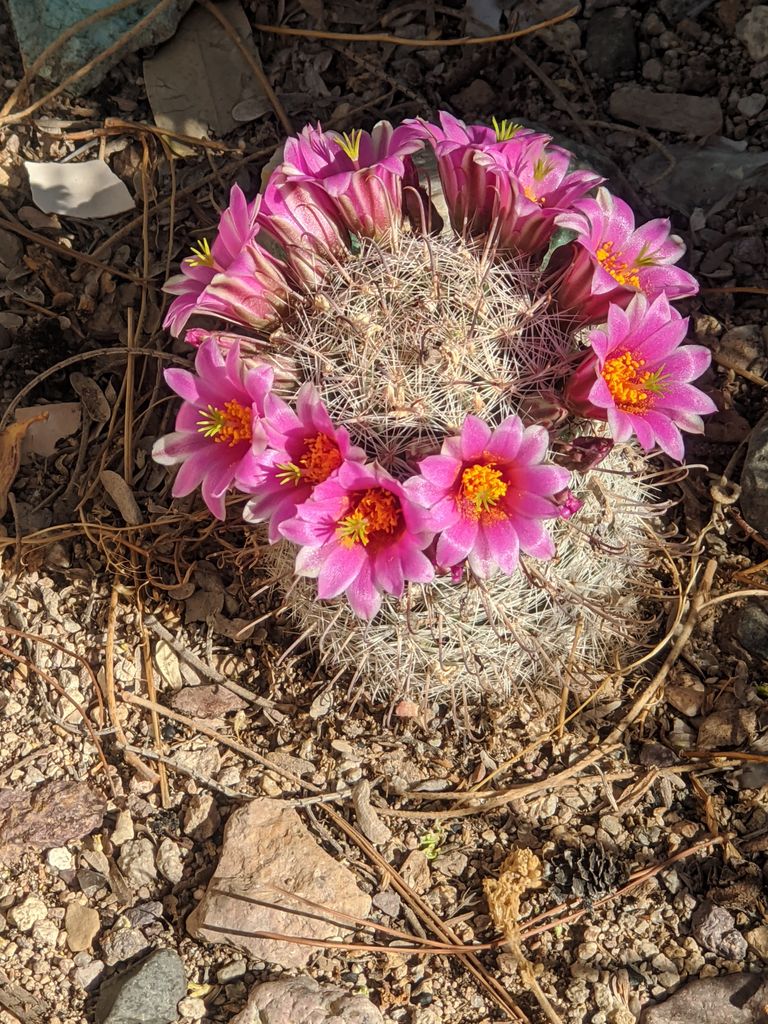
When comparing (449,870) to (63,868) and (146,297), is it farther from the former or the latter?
(146,297)

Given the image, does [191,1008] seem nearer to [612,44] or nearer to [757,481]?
[757,481]

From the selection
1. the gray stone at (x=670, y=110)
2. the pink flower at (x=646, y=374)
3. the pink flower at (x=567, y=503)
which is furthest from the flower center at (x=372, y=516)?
the gray stone at (x=670, y=110)

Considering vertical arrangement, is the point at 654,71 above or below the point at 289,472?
above

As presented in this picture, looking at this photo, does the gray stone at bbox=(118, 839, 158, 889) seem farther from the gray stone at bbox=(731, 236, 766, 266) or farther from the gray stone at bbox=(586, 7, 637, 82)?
the gray stone at bbox=(586, 7, 637, 82)

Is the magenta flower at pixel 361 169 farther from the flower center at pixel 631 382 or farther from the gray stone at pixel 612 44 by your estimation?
the gray stone at pixel 612 44

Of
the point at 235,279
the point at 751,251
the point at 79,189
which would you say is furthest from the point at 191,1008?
the point at 751,251

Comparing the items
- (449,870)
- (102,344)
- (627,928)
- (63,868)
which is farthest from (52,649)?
(627,928)

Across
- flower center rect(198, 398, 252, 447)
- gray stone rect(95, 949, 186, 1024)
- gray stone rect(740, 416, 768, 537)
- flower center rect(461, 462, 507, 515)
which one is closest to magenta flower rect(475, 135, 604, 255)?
flower center rect(461, 462, 507, 515)
